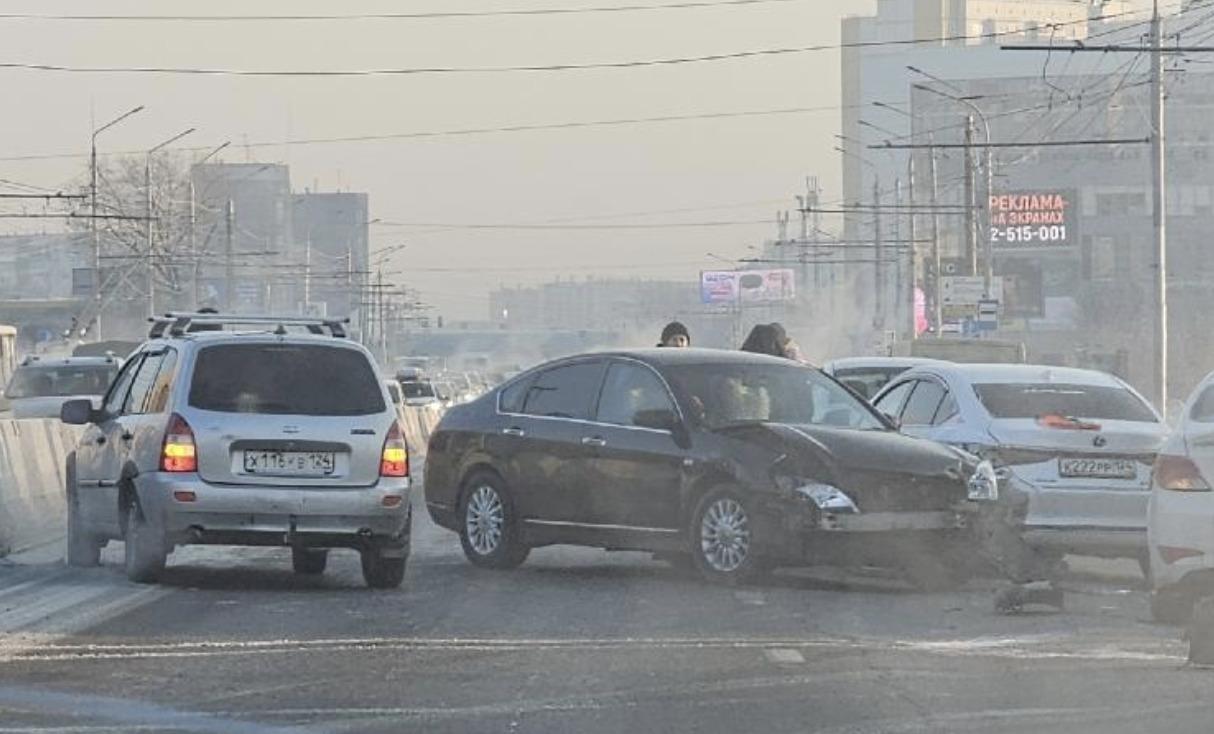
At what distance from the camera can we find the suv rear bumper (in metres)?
13.8

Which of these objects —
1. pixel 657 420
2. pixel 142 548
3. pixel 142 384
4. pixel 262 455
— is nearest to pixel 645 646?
pixel 262 455

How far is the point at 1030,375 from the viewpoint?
1622cm

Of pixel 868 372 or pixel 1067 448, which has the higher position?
pixel 868 372

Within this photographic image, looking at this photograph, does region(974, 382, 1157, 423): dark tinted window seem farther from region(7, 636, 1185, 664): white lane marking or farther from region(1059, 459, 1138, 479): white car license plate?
region(7, 636, 1185, 664): white lane marking

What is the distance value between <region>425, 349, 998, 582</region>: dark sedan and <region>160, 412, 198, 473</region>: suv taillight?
102 inches

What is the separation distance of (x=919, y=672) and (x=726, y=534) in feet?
13.8

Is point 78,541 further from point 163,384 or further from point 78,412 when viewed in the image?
point 163,384

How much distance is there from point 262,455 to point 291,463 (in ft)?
0.60

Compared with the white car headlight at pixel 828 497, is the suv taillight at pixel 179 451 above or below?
above

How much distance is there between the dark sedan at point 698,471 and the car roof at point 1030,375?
1266mm

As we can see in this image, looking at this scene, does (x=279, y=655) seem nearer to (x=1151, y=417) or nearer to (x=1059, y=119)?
(x=1151, y=417)

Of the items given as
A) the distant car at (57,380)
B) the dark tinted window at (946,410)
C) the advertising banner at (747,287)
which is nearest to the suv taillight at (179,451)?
the dark tinted window at (946,410)

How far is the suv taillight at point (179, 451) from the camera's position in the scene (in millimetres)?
13867

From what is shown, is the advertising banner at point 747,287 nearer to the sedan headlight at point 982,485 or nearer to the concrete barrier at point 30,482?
the concrete barrier at point 30,482
